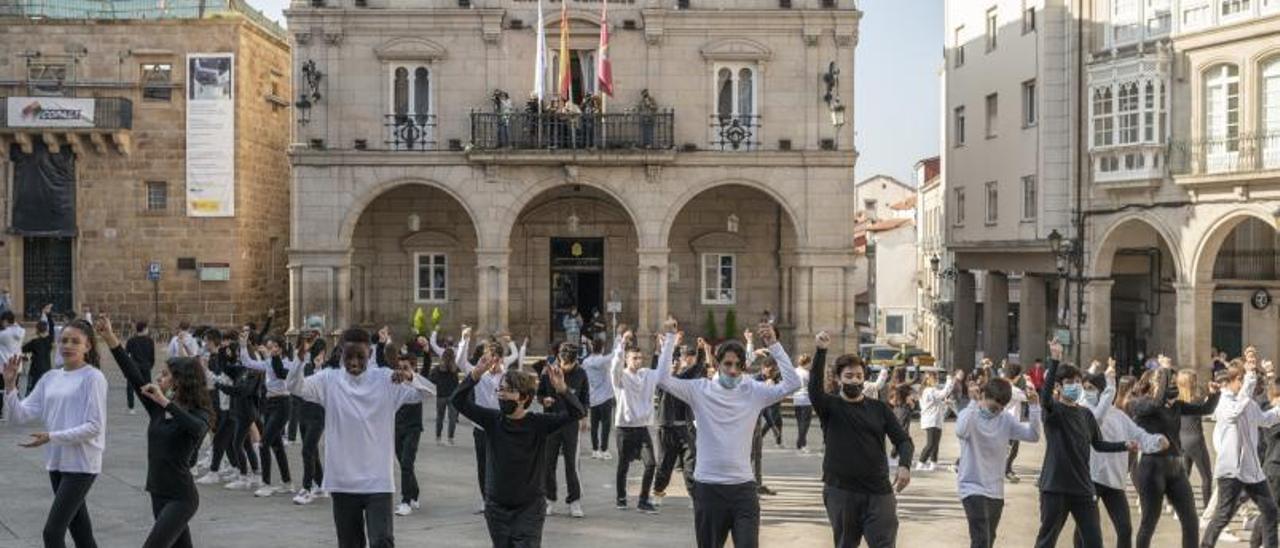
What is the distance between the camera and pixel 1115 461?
1071 cm

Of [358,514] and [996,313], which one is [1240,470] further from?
[996,313]

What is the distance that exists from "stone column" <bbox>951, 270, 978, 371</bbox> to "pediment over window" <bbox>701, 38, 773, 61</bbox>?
12.0 m

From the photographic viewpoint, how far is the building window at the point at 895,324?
62312mm

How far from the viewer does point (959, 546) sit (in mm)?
12953

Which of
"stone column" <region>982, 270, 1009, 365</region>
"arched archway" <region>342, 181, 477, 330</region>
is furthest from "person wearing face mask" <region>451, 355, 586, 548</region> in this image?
"stone column" <region>982, 270, 1009, 365</region>

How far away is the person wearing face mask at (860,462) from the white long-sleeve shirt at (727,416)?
37 cm

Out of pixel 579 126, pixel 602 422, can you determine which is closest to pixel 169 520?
pixel 602 422

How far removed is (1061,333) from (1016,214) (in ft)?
17.4

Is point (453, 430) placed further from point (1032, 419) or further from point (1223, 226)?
point (1223, 226)

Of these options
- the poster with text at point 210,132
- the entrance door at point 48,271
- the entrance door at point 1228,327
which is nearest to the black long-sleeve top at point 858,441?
the entrance door at point 1228,327

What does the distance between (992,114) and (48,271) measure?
2539cm

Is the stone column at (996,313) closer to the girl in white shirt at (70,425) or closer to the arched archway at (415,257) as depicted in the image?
the arched archway at (415,257)

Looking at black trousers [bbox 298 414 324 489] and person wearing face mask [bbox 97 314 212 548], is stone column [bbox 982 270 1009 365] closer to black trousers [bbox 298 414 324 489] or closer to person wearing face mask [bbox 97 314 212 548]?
black trousers [bbox 298 414 324 489]

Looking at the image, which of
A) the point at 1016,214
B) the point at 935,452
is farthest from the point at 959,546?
the point at 1016,214
